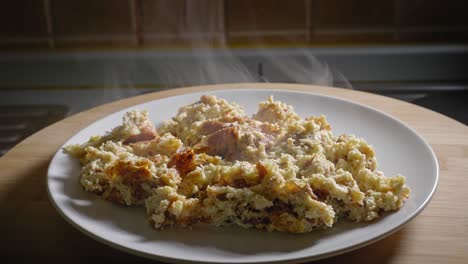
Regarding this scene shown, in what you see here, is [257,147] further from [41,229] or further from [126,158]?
[41,229]

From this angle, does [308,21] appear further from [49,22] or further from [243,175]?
[243,175]

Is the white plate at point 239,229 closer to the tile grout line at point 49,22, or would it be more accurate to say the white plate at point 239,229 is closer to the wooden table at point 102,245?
the wooden table at point 102,245

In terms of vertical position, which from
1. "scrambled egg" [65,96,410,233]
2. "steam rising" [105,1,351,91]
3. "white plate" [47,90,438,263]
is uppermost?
"scrambled egg" [65,96,410,233]

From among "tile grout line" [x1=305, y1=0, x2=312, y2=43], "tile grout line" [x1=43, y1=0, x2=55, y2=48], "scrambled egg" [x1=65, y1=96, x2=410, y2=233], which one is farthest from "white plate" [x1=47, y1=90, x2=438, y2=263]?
"tile grout line" [x1=43, y1=0, x2=55, y2=48]

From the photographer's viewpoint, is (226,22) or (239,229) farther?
(226,22)

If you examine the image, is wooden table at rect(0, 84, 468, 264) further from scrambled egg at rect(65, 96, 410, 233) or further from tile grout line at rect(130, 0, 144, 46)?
tile grout line at rect(130, 0, 144, 46)

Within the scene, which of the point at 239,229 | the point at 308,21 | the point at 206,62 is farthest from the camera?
the point at 206,62

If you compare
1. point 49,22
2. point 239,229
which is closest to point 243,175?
point 239,229
